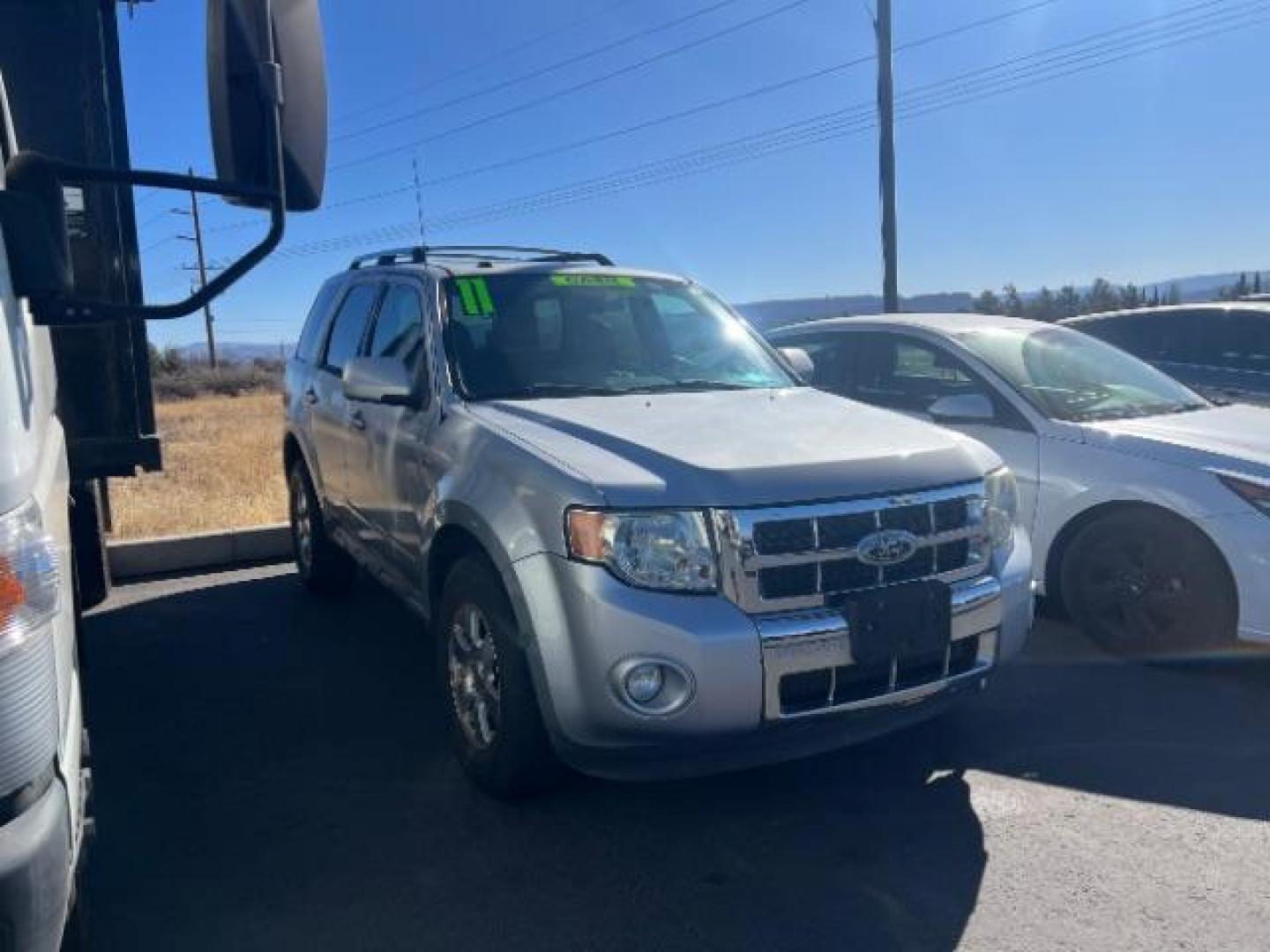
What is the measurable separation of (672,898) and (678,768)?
352mm

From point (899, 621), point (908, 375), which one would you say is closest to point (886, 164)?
point (908, 375)

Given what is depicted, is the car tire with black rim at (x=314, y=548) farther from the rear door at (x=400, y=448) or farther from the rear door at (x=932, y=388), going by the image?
the rear door at (x=932, y=388)

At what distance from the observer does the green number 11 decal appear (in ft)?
14.2

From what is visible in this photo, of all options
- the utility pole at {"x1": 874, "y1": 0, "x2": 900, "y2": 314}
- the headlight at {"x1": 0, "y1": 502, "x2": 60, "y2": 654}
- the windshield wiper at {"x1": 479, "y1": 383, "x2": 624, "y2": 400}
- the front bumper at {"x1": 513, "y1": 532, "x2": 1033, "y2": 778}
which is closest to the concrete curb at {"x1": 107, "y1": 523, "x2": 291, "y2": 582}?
the windshield wiper at {"x1": 479, "y1": 383, "x2": 624, "y2": 400}

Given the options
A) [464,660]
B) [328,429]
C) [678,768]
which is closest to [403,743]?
[464,660]

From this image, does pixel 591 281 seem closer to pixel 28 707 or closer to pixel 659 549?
pixel 659 549

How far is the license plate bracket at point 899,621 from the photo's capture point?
3104 mm

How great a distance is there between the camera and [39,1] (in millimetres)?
3918

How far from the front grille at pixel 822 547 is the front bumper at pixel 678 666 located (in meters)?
0.08

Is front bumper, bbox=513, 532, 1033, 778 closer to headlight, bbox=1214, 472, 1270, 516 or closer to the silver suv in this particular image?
the silver suv

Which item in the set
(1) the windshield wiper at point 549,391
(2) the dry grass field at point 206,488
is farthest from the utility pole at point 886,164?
(1) the windshield wiper at point 549,391

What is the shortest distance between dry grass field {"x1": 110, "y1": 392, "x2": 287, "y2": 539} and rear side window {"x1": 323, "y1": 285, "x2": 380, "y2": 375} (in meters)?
2.14

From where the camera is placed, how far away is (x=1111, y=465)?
4777mm

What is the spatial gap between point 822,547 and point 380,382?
70.5 inches
